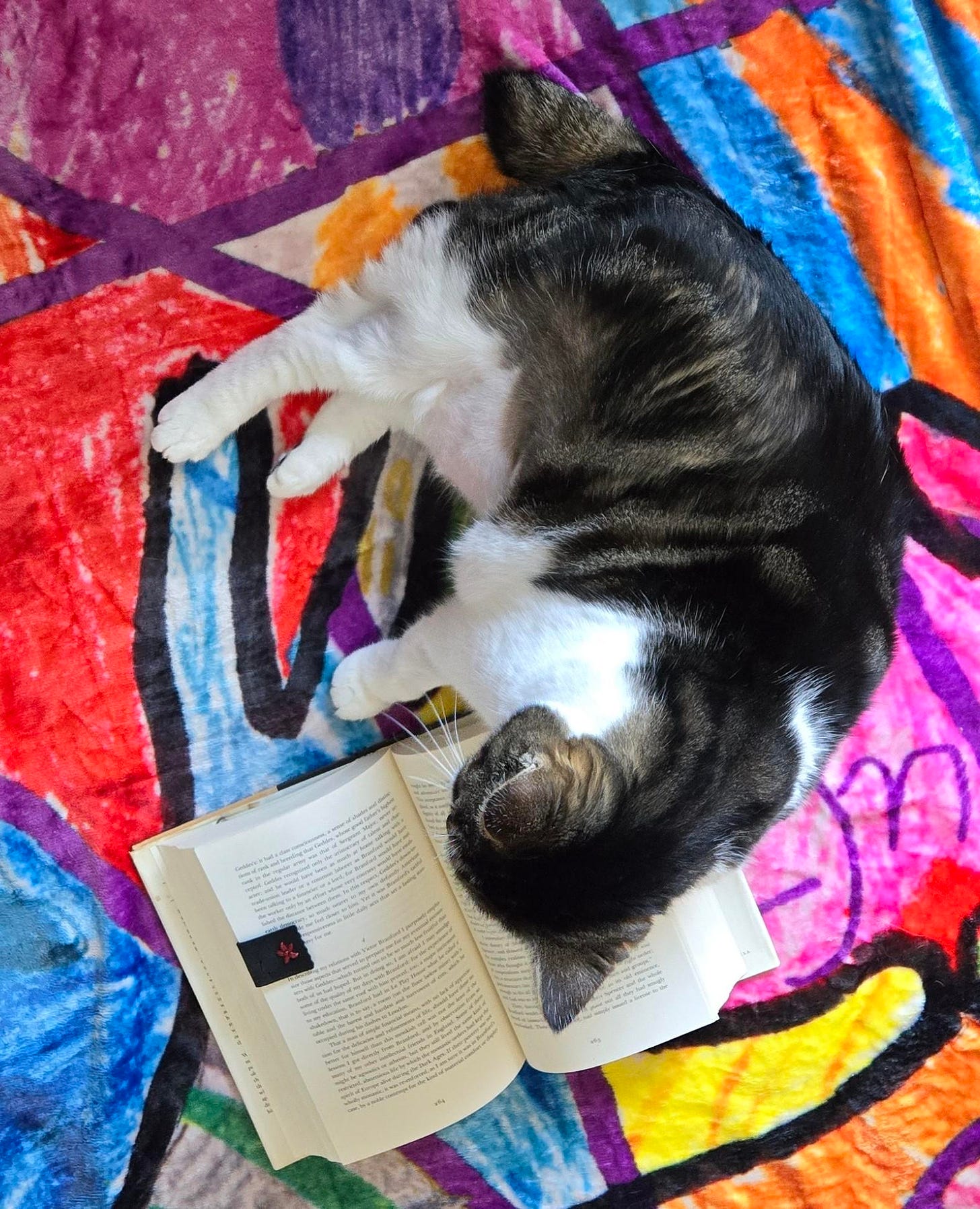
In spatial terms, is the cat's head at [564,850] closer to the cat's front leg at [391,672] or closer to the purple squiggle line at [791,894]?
the cat's front leg at [391,672]

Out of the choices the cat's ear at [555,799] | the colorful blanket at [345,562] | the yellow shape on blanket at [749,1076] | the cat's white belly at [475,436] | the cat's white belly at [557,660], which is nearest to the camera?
the cat's ear at [555,799]

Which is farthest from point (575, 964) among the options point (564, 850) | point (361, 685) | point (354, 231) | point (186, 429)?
point (354, 231)

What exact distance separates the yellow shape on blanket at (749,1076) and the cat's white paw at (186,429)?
112 cm

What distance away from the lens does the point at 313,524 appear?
1.41m

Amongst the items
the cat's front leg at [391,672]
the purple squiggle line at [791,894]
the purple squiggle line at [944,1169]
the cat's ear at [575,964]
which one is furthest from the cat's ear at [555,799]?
the purple squiggle line at [944,1169]

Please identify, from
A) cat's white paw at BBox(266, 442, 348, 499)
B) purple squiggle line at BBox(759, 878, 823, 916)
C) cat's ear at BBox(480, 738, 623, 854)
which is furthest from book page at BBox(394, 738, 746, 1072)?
cat's white paw at BBox(266, 442, 348, 499)

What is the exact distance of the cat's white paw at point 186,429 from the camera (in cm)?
130

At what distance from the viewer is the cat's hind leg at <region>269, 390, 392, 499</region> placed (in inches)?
52.6

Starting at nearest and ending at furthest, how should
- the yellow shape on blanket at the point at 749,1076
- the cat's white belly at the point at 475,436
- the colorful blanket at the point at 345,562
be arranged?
the cat's white belly at the point at 475,436, the colorful blanket at the point at 345,562, the yellow shape on blanket at the point at 749,1076

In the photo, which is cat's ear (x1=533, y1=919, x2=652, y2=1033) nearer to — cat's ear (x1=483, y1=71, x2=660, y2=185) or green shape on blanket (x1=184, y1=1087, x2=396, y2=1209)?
green shape on blanket (x1=184, y1=1087, x2=396, y2=1209)

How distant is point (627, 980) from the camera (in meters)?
1.27

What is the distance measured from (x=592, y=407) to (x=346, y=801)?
24.8 inches

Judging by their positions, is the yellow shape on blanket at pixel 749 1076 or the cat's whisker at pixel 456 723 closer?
the cat's whisker at pixel 456 723

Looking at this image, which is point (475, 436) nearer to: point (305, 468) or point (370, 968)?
point (305, 468)
